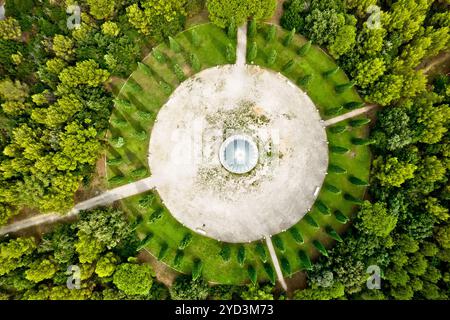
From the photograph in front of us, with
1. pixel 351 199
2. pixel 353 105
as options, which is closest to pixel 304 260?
pixel 351 199

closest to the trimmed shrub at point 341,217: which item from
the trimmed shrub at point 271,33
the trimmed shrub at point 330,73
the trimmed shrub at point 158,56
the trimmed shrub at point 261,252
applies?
the trimmed shrub at point 261,252

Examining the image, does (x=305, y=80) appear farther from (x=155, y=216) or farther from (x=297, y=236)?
(x=155, y=216)

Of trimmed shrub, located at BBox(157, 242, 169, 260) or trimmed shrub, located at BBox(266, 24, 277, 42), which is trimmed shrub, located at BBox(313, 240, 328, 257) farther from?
trimmed shrub, located at BBox(266, 24, 277, 42)

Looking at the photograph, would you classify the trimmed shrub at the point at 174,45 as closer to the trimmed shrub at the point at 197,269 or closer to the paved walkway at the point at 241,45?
the paved walkway at the point at 241,45

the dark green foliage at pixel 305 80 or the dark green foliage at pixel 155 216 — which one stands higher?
the dark green foliage at pixel 305 80

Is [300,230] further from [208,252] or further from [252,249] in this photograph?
[208,252]
